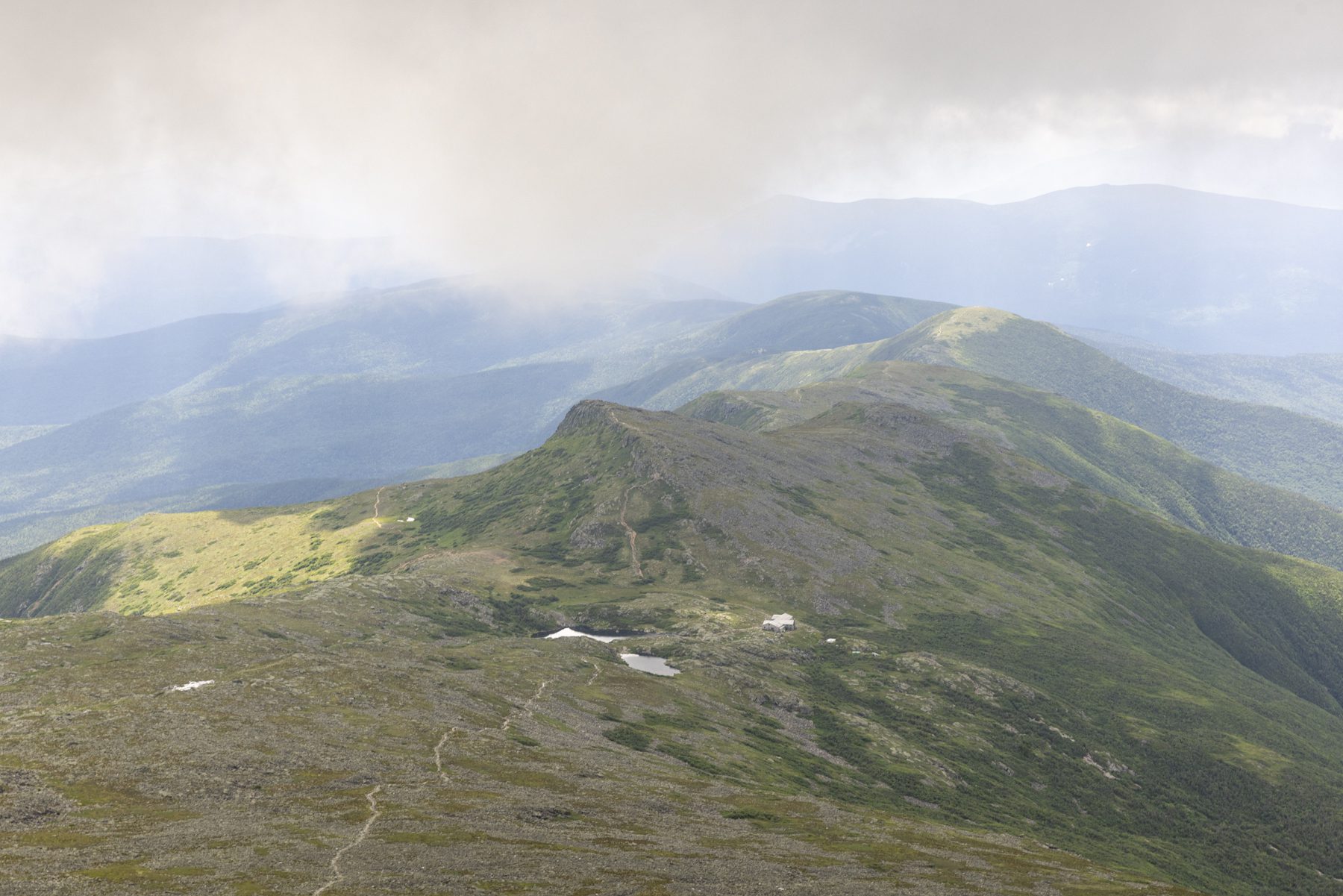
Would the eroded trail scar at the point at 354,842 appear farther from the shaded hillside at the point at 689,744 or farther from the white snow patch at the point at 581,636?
the white snow patch at the point at 581,636

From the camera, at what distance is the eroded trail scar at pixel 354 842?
52812 millimetres

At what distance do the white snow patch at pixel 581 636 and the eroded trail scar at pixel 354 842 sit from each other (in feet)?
320

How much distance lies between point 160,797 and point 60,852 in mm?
12554

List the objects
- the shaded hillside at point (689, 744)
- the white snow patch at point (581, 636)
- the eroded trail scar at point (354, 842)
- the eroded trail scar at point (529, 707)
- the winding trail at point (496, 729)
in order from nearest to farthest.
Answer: the eroded trail scar at point (354, 842)
the shaded hillside at point (689, 744)
the winding trail at point (496, 729)
the eroded trail scar at point (529, 707)
the white snow patch at point (581, 636)

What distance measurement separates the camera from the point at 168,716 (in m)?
83.8

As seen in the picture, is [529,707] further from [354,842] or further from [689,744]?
[354,842]

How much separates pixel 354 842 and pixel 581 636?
111393 mm

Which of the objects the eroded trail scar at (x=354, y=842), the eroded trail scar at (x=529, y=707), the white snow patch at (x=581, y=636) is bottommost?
the white snow patch at (x=581, y=636)

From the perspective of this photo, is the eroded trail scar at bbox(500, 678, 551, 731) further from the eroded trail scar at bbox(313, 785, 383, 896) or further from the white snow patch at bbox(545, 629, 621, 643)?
the white snow patch at bbox(545, 629, 621, 643)

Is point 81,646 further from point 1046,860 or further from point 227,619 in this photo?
point 1046,860

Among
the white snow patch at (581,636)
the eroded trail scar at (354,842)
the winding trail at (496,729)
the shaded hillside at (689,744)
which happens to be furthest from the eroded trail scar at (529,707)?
the white snow patch at (581,636)

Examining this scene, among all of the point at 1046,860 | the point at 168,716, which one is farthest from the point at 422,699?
A: the point at 1046,860

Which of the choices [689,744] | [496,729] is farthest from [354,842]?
[689,744]

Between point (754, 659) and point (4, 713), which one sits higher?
point (4, 713)
